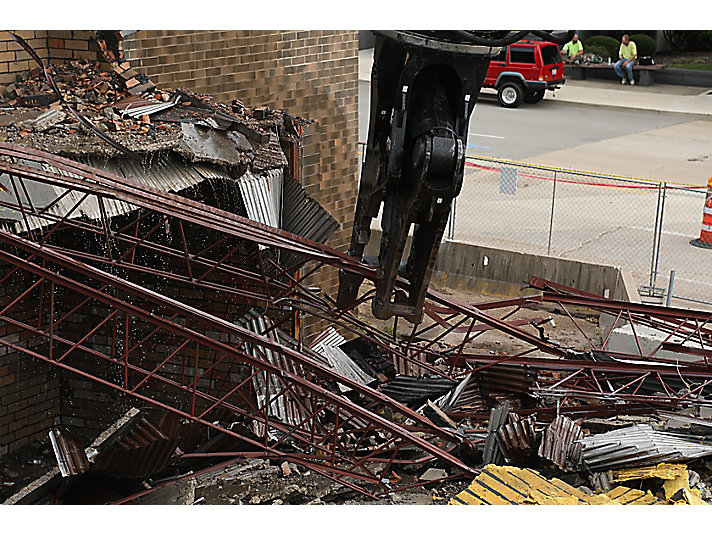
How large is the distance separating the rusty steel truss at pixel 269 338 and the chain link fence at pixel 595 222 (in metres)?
4.86

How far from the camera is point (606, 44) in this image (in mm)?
38656

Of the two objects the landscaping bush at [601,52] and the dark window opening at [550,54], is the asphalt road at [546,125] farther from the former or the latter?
the landscaping bush at [601,52]

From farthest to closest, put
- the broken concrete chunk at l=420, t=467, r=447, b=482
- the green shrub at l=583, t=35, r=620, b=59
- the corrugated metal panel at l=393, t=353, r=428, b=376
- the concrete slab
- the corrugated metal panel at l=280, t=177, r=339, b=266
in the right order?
1. the green shrub at l=583, t=35, r=620, b=59
2. the concrete slab
3. the corrugated metal panel at l=393, t=353, r=428, b=376
4. the corrugated metal panel at l=280, t=177, r=339, b=266
5. the broken concrete chunk at l=420, t=467, r=447, b=482

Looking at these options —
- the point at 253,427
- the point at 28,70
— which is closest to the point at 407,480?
the point at 253,427

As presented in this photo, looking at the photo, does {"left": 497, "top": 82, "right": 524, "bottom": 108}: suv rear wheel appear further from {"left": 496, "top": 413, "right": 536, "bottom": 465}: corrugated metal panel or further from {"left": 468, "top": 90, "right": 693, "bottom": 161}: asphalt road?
{"left": 496, "top": 413, "right": 536, "bottom": 465}: corrugated metal panel

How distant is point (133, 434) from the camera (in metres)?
12.0

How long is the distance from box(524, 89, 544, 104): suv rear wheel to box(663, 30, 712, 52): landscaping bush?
11481mm

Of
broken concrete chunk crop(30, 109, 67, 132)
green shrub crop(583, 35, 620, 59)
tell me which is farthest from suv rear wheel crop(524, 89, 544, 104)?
broken concrete chunk crop(30, 109, 67, 132)

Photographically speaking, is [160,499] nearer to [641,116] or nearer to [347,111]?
[347,111]

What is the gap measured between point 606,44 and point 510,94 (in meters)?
8.81

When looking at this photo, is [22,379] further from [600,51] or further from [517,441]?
Answer: [600,51]

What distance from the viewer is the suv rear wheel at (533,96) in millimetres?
32656

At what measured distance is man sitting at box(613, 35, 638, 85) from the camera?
35562 mm

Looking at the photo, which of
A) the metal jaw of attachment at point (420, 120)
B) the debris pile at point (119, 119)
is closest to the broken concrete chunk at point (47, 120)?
the debris pile at point (119, 119)
